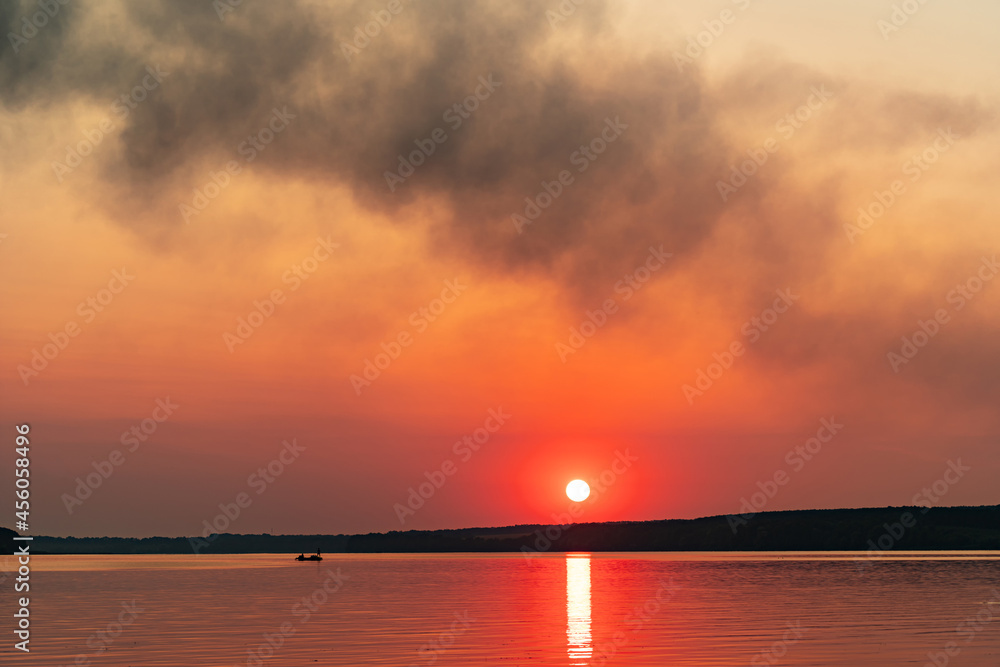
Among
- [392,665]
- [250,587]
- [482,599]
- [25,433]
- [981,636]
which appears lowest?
[392,665]

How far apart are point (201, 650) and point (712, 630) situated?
2444 centimetres

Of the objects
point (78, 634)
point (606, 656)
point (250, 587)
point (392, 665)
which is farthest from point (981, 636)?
point (250, 587)

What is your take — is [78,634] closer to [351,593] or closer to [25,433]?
[25,433]

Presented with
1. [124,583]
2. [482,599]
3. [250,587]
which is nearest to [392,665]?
[482,599]

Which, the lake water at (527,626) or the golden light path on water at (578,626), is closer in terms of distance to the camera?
the lake water at (527,626)

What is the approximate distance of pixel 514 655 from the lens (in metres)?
41.5

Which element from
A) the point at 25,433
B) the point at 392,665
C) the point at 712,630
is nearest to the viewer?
the point at 392,665

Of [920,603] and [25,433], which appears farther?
[920,603]

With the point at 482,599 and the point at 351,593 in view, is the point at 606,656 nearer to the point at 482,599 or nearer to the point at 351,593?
the point at 482,599

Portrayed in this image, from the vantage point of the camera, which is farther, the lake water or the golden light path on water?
the golden light path on water

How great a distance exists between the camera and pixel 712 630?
164 ft

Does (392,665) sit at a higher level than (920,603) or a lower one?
lower

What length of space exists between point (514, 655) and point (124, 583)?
81.0m

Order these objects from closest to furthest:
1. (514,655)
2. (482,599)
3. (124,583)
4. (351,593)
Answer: (514,655) → (482,599) → (351,593) → (124,583)
